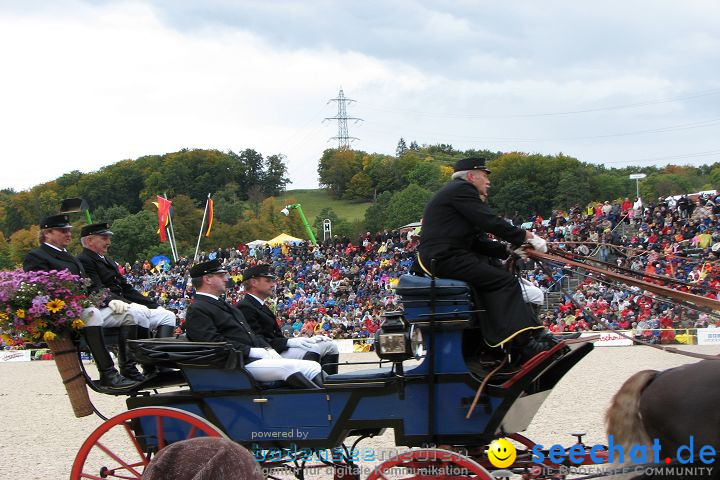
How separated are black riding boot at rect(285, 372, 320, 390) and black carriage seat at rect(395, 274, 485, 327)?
794mm

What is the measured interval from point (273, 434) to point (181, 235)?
68210 mm

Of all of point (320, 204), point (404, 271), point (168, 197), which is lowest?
point (404, 271)

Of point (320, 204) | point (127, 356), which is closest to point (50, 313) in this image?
point (127, 356)

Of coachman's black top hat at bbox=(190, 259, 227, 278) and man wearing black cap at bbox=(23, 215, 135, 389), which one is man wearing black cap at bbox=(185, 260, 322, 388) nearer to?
coachman's black top hat at bbox=(190, 259, 227, 278)

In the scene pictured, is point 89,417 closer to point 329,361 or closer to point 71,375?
point 71,375

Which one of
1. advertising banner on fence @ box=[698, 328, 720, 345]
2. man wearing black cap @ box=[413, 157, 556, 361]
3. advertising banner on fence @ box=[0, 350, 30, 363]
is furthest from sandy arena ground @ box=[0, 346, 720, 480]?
advertising banner on fence @ box=[0, 350, 30, 363]

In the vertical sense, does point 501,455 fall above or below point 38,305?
below

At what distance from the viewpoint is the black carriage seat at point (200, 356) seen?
4.89 m

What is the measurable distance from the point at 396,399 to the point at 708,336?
44.0ft

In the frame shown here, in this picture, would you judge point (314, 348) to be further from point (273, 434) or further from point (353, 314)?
point (353, 314)

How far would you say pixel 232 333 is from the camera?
5379 millimetres

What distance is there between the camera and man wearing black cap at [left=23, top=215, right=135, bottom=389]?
17.7 ft

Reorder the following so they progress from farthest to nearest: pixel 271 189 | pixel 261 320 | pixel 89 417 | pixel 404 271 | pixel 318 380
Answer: pixel 271 189 < pixel 404 271 < pixel 89 417 < pixel 261 320 < pixel 318 380

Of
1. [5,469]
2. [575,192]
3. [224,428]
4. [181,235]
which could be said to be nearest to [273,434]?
[224,428]
